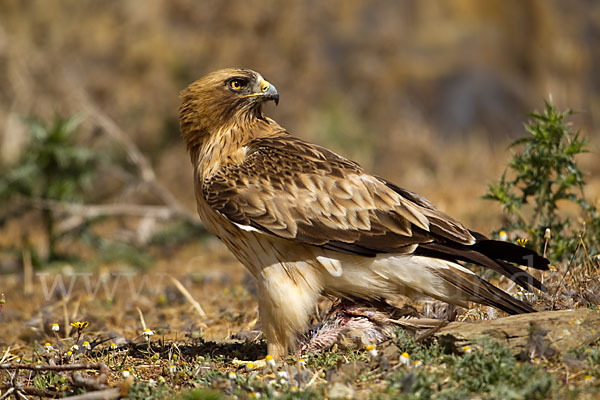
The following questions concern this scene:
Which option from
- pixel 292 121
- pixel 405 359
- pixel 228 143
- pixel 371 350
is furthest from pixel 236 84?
pixel 292 121

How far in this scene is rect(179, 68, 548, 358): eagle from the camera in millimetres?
4230

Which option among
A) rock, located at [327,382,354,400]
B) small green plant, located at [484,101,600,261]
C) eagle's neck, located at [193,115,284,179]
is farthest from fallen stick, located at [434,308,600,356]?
eagle's neck, located at [193,115,284,179]

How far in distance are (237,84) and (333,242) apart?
1.64 meters

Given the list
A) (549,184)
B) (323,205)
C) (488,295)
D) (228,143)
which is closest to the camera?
(488,295)

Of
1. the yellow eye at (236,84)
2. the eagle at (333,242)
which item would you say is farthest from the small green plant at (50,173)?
the eagle at (333,242)

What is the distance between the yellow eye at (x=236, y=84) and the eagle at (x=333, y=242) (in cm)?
74

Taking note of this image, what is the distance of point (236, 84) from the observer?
5.26m

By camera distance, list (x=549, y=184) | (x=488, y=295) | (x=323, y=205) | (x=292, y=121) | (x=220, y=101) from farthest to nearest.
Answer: (x=292, y=121) → (x=549, y=184) → (x=220, y=101) → (x=323, y=205) → (x=488, y=295)

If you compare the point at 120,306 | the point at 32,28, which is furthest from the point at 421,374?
the point at 32,28

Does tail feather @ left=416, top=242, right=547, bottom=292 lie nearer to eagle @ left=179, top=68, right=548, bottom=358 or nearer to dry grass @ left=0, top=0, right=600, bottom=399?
eagle @ left=179, top=68, right=548, bottom=358

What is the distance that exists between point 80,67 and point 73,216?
640 centimetres

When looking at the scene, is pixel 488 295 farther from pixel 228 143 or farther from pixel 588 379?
pixel 228 143

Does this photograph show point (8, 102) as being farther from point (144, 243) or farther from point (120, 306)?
point (120, 306)

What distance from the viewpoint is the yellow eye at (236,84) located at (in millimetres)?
5235
